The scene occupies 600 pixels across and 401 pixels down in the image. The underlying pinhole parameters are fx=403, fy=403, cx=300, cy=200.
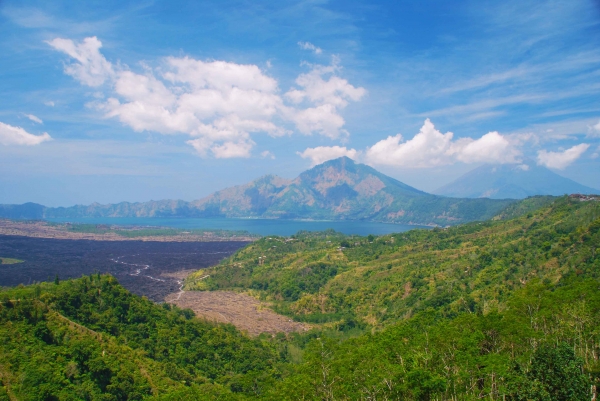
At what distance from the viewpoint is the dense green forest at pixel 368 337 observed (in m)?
20.9

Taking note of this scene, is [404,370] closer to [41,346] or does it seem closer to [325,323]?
[41,346]

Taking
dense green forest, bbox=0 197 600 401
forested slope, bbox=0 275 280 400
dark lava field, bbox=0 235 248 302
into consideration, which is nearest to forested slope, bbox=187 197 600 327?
dense green forest, bbox=0 197 600 401

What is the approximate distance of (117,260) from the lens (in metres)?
122

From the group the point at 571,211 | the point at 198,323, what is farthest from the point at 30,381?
the point at 571,211

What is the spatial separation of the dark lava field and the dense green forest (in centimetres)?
3432

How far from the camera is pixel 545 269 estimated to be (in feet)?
161

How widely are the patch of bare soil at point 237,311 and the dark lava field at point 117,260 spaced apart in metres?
6.19

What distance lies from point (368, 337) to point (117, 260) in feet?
361

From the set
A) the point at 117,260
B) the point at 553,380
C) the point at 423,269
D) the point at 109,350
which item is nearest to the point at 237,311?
the point at 423,269

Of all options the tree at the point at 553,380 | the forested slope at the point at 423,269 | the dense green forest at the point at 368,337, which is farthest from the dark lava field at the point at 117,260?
the tree at the point at 553,380

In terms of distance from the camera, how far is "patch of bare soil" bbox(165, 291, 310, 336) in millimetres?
59656

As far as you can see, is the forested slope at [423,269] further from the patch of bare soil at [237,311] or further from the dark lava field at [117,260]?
the dark lava field at [117,260]

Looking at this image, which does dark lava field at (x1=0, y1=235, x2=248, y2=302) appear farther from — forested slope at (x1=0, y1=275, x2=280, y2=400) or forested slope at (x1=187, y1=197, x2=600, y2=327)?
forested slope at (x1=0, y1=275, x2=280, y2=400)

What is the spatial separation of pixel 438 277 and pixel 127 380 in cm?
4894
